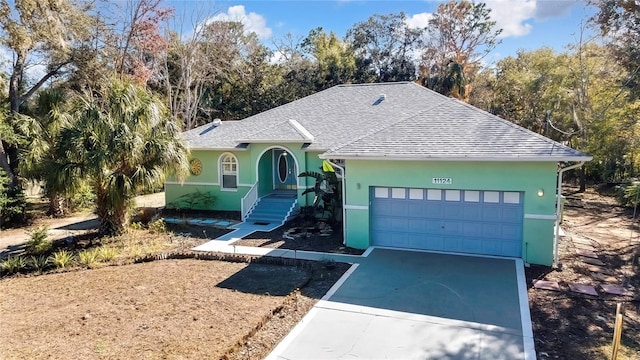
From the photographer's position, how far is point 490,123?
13539mm

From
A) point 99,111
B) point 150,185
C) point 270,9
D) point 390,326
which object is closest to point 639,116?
point 390,326

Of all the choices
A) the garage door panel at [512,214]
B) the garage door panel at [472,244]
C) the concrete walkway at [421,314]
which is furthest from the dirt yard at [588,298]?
the garage door panel at [472,244]

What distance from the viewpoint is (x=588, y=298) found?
9.48m

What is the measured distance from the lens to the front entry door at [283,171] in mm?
20438

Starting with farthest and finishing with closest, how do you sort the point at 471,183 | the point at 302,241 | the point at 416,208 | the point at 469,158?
the point at 302,241 < the point at 416,208 < the point at 471,183 < the point at 469,158

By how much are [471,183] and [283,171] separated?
10558 mm

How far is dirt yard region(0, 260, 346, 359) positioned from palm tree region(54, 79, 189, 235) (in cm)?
344

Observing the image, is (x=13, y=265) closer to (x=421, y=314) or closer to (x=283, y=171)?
(x=283, y=171)

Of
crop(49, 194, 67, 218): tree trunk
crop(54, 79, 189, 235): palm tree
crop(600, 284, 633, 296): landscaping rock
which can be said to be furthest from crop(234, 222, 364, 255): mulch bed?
crop(49, 194, 67, 218): tree trunk

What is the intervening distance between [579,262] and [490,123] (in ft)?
16.5

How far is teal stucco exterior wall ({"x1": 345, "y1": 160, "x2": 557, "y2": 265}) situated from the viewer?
11477 millimetres

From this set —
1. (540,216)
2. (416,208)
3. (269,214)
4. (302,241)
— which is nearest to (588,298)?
(540,216)

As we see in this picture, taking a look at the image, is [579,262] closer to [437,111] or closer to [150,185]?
[437,111]

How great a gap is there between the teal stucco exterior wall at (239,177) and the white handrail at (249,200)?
0.46m
